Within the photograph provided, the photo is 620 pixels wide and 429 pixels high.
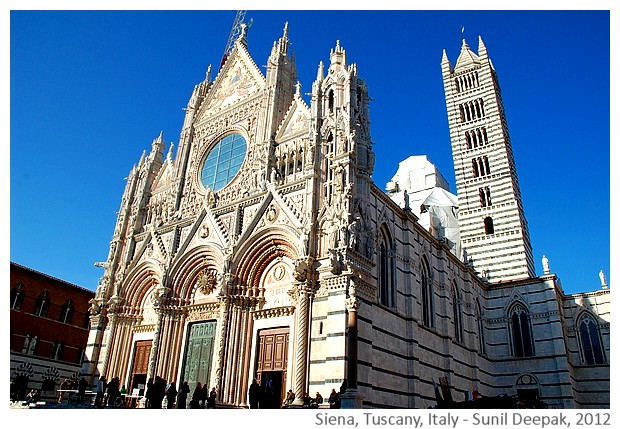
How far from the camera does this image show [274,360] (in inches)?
651

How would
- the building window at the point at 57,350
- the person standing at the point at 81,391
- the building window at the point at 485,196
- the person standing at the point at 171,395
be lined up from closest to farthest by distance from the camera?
the person standing at the point at 171,395
the person standing at the point at 81,391
the building window at the point at 57,350
the building window at the point at 485,196

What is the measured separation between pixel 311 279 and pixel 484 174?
907 inches

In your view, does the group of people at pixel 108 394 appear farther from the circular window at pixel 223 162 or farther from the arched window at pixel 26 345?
the circular window at pixel 223 162

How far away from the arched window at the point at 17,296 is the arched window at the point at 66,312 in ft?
9.54

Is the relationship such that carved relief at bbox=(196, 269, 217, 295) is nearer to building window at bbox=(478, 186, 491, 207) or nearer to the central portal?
the central portal

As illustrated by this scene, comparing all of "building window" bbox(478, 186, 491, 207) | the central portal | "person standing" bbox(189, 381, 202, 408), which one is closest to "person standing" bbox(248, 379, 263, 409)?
the central portal

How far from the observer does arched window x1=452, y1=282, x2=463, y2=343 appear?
79.5 ft

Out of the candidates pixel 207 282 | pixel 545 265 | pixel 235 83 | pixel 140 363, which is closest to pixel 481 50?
pixel 545 265

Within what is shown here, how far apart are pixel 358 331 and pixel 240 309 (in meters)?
5.30

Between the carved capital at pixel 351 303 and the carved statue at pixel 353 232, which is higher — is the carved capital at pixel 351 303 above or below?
below

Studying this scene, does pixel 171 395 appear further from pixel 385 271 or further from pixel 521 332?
pixel 521 332

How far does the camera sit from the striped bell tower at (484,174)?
30453mm

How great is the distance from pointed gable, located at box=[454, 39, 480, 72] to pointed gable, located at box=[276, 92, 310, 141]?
75.4 ft

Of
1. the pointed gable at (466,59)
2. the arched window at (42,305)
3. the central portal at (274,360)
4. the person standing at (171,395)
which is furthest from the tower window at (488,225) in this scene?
the arched window at (42,305)
